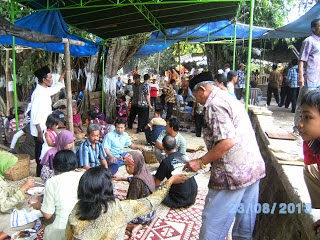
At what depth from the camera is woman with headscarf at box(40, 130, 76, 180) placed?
425 cm

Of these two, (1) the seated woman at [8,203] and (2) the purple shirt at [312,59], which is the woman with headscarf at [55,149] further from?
(2) the purple shirt at [312,59]

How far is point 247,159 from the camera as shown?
2.23 meters

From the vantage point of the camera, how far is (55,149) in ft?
14.5

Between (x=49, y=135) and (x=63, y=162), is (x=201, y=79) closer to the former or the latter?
(x=63, y=162)

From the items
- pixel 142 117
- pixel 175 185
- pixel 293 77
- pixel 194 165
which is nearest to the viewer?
pixel 194 165

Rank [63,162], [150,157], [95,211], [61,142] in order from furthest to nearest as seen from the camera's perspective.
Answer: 1. [150,157]
2. [61,142]
3. [63,162]
4. [95,211]

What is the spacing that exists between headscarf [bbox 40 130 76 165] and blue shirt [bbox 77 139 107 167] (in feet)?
0.70

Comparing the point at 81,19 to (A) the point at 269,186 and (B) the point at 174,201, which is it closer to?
(B) the point at 174,201

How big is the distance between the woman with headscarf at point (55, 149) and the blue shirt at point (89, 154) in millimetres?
181

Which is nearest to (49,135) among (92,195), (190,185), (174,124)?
(174,124)

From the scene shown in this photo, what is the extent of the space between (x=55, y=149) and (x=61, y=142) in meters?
0.20

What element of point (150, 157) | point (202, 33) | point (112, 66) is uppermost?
point (202, 33)

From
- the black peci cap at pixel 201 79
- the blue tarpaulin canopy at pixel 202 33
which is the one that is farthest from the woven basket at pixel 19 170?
the blue tarpaulin canopy at pixel 202 33

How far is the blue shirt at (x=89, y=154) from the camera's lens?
14.2 ft
